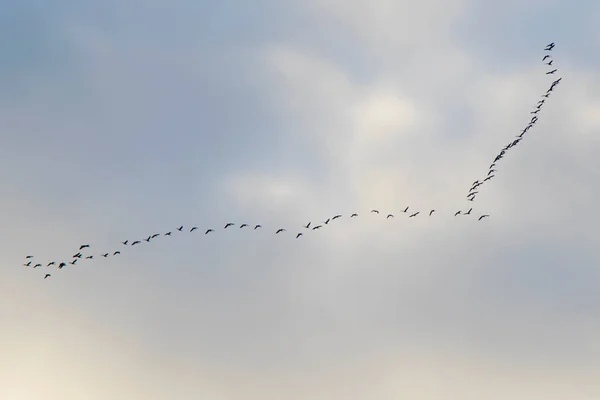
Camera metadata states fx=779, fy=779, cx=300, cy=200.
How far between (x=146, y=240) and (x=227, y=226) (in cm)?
2038

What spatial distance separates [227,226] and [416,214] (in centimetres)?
4708

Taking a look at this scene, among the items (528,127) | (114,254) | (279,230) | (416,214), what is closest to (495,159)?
(528,127)

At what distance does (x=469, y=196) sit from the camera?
626 feet

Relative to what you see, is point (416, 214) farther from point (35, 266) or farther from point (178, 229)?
point (35, 266)

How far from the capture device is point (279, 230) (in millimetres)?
193750

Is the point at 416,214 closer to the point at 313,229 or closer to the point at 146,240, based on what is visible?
the point at 313,229

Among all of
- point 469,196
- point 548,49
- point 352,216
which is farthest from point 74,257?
point 548,49

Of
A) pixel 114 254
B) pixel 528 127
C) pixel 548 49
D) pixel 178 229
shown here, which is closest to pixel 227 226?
pixel 178 229

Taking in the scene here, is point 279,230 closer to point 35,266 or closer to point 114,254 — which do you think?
point 114,254

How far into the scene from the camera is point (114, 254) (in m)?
193

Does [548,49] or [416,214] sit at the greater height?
[548,49]

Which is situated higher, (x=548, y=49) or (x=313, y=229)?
(x=548, y=49)

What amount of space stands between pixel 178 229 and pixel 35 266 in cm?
3678

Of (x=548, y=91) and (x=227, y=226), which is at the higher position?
(x=548, y=91)
